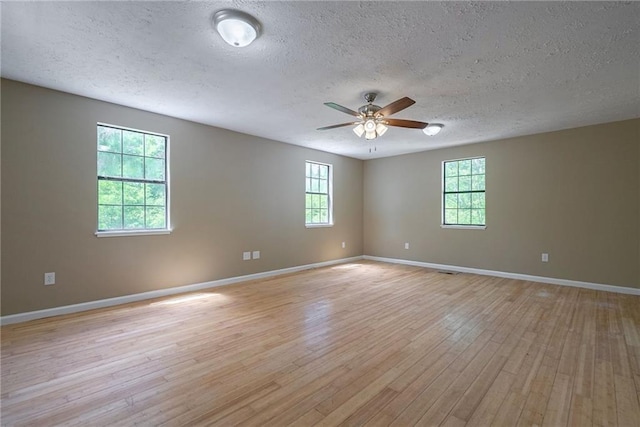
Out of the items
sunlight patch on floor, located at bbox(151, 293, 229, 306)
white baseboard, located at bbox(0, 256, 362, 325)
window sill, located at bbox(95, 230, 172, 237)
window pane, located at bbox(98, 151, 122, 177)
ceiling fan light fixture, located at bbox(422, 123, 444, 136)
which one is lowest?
sunlight patch on floor, located at bbox(151, 293, 229, 306)

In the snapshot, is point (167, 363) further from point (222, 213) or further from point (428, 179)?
point (428, 179)

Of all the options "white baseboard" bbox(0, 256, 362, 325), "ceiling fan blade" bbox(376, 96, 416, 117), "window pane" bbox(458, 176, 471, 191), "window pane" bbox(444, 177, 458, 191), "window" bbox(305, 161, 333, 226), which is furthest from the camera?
"window" bbox(305, 161, 333, 226)

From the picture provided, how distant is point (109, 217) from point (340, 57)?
11.1 ft

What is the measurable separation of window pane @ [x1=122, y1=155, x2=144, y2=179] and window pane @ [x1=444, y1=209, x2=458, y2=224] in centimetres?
548

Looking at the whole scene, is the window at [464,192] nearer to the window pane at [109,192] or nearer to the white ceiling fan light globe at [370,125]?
the white ceiling fan light globe at [370,125]

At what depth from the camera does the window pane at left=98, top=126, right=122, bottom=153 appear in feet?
12.0

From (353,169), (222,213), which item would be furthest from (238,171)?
(353,169)

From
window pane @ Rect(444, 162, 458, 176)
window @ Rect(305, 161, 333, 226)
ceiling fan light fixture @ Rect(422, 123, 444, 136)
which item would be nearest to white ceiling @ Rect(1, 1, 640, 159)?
ceiling fan light fixture @ Rect(422, 123, 444, 136)

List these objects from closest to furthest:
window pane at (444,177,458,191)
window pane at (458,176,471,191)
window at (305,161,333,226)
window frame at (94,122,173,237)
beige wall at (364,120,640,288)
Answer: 1. window frame at (94,122,173,237)
2. beige wall at (364,120,640,288)
3. window pane at (458,176,471,191)
4. window pane at (444,177,458,191)
5. window at (305,161,333,226)

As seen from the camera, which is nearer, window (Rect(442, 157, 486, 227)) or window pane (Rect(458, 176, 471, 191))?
window (Rect(442, 157, 486, 227))

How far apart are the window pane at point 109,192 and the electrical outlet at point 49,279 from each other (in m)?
0.94

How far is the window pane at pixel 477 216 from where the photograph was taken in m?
5.62

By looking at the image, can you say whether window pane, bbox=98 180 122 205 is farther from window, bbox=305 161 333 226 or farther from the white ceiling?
window, bbox=305 161 333 226

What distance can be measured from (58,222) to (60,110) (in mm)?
1271
